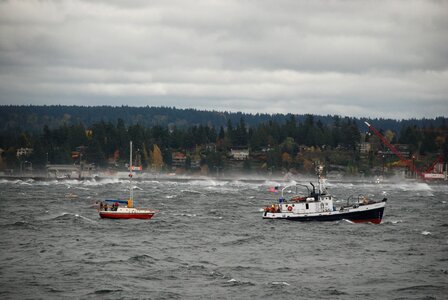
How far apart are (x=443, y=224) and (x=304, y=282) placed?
5477 centimetres

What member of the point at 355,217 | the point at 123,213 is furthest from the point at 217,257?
the point at 355,217

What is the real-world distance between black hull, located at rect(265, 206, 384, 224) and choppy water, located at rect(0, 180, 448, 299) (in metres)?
2.55

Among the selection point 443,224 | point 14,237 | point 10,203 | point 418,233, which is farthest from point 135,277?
point 10,203

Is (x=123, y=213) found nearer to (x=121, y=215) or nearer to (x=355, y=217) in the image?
(x=121, y=215)

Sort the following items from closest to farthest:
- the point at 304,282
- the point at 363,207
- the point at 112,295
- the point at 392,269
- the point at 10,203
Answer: the point at 112,295 < the point at 304,282 < the point at 392,269 < the point at 363,207 < the point at 10,203

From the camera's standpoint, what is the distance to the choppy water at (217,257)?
6481 centimetres

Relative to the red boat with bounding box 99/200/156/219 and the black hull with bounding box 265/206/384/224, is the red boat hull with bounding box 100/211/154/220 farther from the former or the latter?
the black hull with bounding box 265/206/384/224

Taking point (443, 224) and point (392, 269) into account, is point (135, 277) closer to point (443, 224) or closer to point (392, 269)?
point (392, 269)

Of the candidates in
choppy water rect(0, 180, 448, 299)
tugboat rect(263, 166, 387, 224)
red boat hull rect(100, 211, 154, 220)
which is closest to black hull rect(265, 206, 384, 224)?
tugboat rect(263, 166, 387, 224)

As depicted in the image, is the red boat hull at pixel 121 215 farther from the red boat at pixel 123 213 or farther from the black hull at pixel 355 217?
the black hull at pixel 355 217

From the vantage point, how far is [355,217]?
4582 inches

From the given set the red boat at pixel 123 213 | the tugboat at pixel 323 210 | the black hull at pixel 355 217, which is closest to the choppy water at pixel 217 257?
the red boat at pixel 123 213

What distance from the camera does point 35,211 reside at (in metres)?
131

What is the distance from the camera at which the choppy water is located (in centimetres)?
6481
